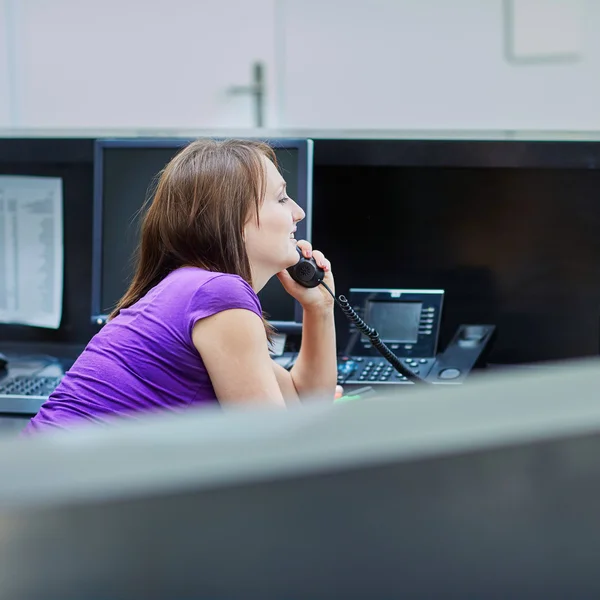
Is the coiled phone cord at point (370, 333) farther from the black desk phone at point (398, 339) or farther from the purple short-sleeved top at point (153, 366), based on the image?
the purple short-sleeved top at point (153, 366)

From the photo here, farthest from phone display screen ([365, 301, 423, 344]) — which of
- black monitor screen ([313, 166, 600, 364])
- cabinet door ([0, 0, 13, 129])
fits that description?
cabinet door ([0, 0, 13, 129])

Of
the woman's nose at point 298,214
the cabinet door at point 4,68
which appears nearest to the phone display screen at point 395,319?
the woman's nose at point 298,214

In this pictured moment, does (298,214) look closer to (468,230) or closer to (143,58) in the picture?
(468,230)

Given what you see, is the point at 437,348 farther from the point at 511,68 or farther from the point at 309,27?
the point at 309,27

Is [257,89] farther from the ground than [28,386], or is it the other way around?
[257,89]

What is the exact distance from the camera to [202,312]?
41.8 inches

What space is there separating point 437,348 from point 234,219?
48cm

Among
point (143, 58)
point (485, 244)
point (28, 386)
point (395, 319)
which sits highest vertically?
point (143, 58)

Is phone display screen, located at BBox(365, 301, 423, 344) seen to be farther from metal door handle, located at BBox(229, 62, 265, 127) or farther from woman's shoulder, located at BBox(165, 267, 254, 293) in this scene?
metal door handle, located at BBox(229, 62, 265, 127)

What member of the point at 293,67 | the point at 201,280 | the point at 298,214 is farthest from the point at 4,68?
the point at 201,280

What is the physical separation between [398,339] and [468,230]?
0.82ft

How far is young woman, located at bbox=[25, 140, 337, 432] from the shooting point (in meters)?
1.06

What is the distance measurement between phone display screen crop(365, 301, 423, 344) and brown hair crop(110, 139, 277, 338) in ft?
1.09

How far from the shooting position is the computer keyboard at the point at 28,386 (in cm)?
136
